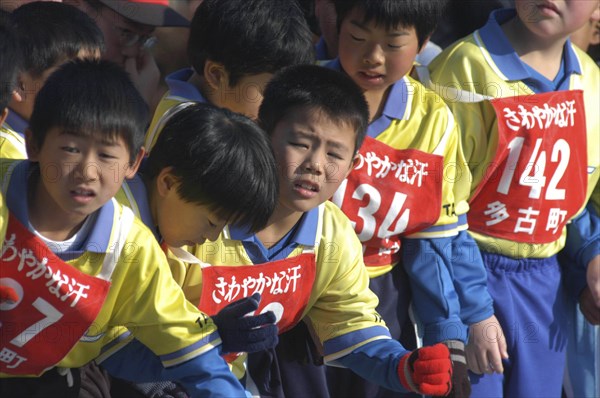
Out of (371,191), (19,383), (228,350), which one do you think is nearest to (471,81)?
(371,191)

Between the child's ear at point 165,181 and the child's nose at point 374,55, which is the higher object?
the child's nose at point 374,55

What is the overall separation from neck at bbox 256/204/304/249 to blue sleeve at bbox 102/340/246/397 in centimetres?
35

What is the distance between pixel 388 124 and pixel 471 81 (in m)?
0.34

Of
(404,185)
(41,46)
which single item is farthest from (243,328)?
(41,46)

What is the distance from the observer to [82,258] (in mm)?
2273

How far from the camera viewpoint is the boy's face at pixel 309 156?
260 cm

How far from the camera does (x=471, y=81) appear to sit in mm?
3135

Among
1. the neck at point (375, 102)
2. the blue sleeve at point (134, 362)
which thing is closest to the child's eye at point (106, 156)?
the blue sleeve at point (134, 362)

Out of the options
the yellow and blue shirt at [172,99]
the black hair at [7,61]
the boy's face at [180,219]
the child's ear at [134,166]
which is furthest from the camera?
the yellow and blue shirt at [172,99]

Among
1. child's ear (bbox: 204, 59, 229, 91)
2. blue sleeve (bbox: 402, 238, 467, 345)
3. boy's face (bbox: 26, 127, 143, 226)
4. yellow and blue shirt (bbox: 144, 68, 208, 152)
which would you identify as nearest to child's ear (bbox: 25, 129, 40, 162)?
boy's face (bbox: 26, 127, 143, 226)

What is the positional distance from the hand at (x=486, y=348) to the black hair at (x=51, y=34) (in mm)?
1206

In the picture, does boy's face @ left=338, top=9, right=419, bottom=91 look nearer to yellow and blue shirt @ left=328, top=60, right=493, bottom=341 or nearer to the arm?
yellow and blue shirt @ left=328, top=60, right=493, bottom=341

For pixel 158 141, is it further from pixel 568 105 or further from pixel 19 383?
pixel 568 105

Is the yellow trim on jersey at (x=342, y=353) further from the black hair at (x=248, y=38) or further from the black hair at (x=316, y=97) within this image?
the black hair at (x=248, y=38)
